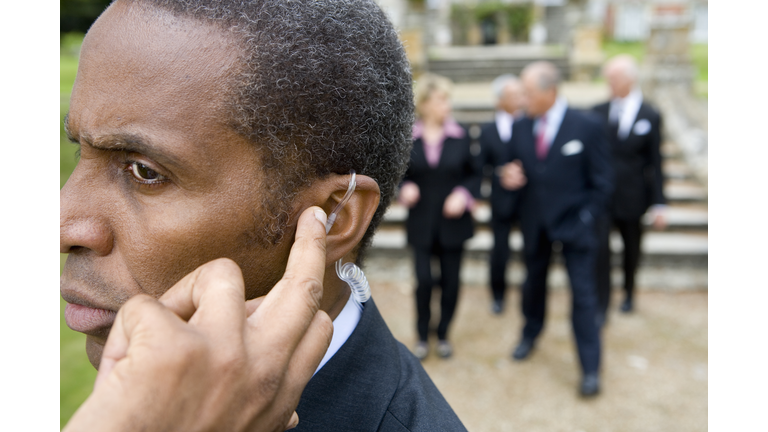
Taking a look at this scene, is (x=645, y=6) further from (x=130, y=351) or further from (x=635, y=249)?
(x=130, y=351)

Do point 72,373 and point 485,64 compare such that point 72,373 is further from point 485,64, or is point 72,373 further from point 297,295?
point 485,64

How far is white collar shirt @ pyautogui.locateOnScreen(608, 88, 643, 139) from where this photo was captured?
6488 millimetres

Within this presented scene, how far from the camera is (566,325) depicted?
22.2ft

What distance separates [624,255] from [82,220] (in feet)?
22.2

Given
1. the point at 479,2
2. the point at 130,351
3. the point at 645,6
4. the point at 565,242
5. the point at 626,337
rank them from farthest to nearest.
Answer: the point at 645,6 < the point at 479,2 < the point at 626,337 < the point at 565,242 < the point at 130,351

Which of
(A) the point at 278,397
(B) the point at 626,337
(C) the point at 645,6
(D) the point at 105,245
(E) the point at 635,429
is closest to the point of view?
(A) the point at 278,397

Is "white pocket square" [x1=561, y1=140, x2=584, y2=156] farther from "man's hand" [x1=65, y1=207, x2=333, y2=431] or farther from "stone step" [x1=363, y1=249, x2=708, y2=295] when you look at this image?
"man's hand" [x1=65, y1=207, x2=333, y2=431]

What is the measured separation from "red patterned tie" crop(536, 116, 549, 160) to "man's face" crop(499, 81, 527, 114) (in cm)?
251

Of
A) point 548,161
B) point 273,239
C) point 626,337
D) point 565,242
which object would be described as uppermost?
point 273,239

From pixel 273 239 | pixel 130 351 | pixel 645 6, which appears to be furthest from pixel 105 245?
pixel 645 6

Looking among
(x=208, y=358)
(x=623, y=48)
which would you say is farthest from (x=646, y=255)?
(x=623, y=48)

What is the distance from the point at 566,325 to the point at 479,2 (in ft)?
57.9

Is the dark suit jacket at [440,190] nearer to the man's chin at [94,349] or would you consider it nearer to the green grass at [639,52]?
the man's chin at [94,349]

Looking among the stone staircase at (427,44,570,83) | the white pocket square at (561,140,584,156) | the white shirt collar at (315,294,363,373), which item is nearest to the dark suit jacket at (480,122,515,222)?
the white pocket square at (561,140,584,156)
